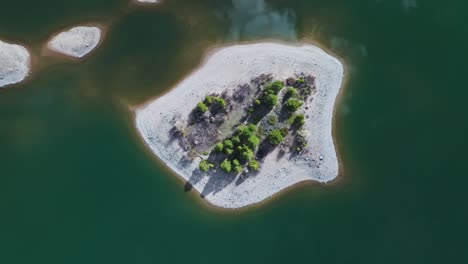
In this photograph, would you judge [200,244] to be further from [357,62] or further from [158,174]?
[357,62]

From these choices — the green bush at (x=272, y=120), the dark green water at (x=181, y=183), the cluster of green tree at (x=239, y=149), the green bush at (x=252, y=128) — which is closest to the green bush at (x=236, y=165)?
the cluster of green tree at (x=239, y=149)

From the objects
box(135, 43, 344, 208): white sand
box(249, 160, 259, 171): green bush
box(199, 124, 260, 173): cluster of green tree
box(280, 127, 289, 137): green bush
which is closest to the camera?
box(199, 124, 260, 173): cluster of green tree

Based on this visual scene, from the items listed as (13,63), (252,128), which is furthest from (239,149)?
(13,63)

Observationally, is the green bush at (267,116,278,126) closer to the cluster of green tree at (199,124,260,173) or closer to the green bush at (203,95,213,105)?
the cluster of green tree at (199,124,260,173)

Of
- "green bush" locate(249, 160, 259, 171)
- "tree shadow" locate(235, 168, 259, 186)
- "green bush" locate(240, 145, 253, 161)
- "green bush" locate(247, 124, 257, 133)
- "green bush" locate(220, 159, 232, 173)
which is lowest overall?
"tree shadow" locate(235, 168, 259, 186)

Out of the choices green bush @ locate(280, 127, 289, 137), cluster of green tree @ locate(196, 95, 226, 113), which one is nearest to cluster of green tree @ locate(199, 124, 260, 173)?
green bush @ locate(280, 127, 289, 137)

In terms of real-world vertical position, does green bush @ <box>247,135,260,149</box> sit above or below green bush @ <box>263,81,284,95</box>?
below

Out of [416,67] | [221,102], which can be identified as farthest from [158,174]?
[416,67]
